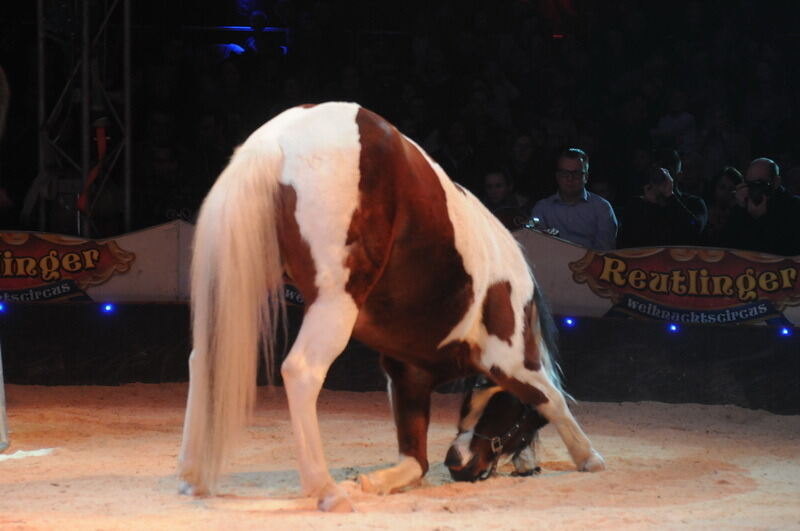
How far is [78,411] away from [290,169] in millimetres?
3302

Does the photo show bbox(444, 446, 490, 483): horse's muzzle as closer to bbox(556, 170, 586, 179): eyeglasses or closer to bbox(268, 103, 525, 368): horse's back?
bbox(268, 103, 525, 368): horse's back

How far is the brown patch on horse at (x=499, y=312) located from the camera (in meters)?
4.89

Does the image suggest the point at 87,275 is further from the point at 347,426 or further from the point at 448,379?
the point at 448,379

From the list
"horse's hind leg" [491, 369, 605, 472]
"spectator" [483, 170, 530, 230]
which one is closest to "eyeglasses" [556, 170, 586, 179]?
"spectator" [483, 170, 530, 230]

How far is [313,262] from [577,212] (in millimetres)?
4250

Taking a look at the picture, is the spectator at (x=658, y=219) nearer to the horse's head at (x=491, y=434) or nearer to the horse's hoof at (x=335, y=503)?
the horse's head at (x=491, y=434)

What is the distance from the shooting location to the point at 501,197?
813 centimetres

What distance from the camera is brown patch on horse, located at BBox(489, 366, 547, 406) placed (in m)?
4.93

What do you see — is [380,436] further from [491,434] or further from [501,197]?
[501,197]

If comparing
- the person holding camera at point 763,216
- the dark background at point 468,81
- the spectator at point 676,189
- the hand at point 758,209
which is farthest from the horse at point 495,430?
the dark background at point 468,81

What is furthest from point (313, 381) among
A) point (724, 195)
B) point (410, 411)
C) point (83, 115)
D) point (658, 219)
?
point (724, 195)

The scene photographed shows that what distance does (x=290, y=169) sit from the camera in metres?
4.10

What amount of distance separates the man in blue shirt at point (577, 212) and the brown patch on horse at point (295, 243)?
4.08 metres

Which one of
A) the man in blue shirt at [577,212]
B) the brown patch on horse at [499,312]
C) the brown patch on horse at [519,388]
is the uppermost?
the man in blue shirt at [577,212]
